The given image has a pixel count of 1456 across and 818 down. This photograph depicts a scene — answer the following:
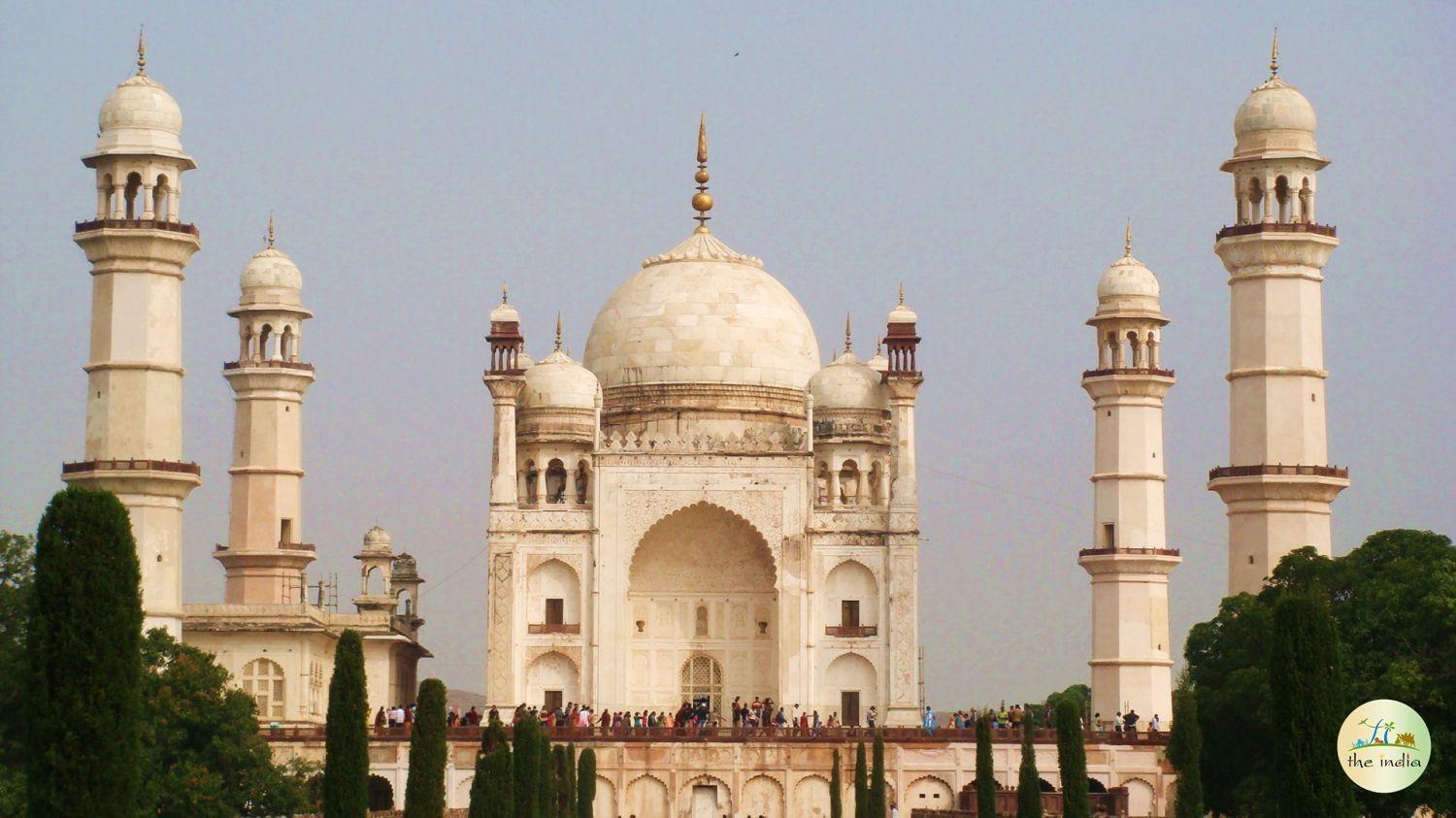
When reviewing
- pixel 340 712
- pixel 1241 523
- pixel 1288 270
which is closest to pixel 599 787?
pixel 1241 523

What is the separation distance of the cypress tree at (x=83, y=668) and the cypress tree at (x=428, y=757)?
7820 mm

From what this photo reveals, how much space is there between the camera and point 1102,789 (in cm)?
4678

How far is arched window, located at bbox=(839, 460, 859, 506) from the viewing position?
5341 cm

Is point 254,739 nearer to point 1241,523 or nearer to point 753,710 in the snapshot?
point 753,710

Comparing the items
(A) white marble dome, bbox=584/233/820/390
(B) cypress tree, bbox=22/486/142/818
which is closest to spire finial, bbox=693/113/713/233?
(A) white marble dome, bbox=584/233/820/390

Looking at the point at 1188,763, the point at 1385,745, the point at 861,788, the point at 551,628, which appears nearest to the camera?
the point at 1385,745

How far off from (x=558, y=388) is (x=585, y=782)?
11421mm

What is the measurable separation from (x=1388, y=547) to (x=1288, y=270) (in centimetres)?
961

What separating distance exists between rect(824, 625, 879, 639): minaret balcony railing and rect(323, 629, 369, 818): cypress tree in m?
22.9

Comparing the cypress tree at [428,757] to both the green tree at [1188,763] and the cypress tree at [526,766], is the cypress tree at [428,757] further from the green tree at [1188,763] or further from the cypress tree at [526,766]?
the green tree at [1188,763]

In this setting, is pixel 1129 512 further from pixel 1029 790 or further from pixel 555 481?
pixel 1029 790

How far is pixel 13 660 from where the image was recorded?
3669 cm

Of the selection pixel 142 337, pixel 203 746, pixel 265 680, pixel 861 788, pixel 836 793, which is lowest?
pixel 836 793

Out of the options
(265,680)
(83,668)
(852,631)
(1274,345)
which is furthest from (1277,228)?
(83,668)
